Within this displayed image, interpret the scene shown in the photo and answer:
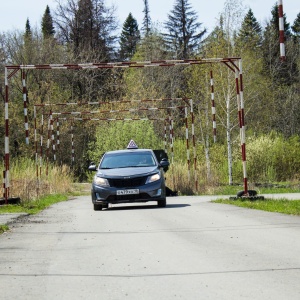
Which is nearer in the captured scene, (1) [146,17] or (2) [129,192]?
(2) [129,192]

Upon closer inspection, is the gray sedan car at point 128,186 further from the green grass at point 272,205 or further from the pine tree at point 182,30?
the pine tree at point 182,30

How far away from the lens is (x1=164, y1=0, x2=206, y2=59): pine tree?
90000mm

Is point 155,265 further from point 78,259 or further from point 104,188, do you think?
point 104,188

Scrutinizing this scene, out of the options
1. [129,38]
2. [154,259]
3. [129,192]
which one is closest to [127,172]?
[129,192]

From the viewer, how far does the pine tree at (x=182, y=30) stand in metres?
90.0

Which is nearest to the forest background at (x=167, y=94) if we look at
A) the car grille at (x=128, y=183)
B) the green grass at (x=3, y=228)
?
the car grille at (x=128, y=183)

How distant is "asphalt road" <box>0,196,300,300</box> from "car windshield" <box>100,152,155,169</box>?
633 centimetres

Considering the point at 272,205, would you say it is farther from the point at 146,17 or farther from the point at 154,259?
the point at 146,17

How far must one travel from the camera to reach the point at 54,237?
13.4m

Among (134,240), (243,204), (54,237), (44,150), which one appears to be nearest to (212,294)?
(134,240)

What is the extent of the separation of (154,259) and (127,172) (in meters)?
12.4

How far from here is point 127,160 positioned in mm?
23609

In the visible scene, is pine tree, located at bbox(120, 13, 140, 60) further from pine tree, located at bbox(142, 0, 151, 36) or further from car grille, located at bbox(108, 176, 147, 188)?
car grille, located at bbox(108, 176, 147, 188)

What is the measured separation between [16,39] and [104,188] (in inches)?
1829
